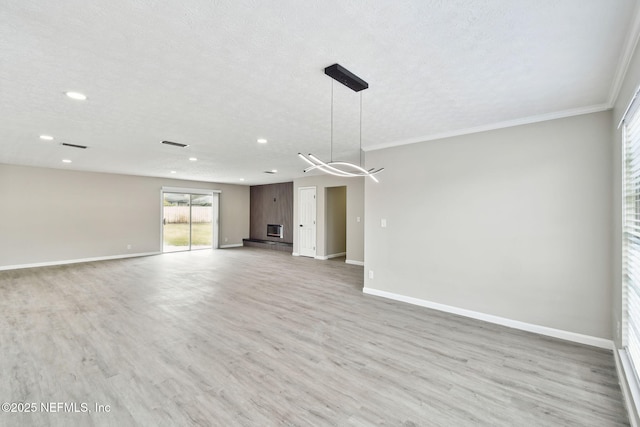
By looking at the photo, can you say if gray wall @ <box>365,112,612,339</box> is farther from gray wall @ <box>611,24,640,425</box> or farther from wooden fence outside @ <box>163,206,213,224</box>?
wooden fence outside @ <box>163,206,213,224</box>

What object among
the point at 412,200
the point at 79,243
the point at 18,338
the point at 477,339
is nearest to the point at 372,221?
the point at 412,200

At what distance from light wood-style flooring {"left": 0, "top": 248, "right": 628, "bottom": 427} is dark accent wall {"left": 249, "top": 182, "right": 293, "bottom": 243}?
226 inches

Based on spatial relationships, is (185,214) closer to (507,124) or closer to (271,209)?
(271,209)

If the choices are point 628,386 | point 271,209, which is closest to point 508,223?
point 628,386

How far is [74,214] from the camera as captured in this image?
7.49 m

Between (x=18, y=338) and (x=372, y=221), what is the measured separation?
465 cm

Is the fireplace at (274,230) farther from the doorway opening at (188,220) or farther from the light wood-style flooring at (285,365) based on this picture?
the light wood-style flooring at (285,365)

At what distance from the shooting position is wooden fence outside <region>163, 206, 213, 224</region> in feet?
31.2

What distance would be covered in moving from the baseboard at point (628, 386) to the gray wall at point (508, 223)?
0.70 m

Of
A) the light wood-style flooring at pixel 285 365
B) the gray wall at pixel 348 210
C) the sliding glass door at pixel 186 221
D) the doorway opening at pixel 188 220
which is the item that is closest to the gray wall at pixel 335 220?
the gray wall at pixel 348 210

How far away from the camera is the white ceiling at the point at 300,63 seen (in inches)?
62.6

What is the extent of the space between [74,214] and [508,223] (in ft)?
31.9

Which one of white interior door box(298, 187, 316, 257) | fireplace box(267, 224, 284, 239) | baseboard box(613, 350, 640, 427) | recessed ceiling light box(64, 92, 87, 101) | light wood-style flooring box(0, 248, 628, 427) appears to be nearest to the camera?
baseboard box(613, 350, 640, 427)

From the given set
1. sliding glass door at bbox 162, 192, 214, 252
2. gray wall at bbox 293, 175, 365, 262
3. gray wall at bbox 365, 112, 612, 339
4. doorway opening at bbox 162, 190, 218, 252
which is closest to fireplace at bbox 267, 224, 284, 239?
gray wall at bbox 293, 175, 365, 262
